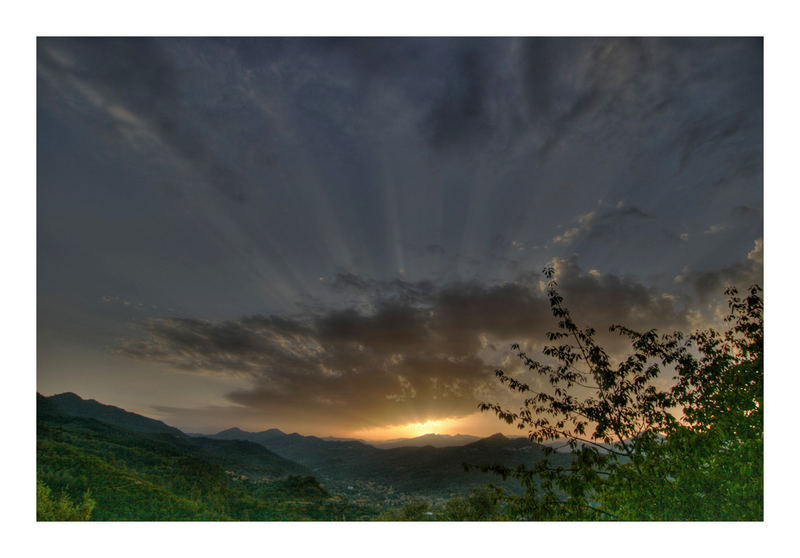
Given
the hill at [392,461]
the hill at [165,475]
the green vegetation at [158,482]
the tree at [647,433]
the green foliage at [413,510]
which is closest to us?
the tree at [647,433]

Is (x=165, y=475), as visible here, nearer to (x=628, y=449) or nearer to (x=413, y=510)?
(x=413, y=510)

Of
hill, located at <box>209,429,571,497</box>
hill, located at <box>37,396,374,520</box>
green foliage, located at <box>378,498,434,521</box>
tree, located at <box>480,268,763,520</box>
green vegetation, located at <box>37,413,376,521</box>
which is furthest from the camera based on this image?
hill, located at <box>209,429,571,497</box>

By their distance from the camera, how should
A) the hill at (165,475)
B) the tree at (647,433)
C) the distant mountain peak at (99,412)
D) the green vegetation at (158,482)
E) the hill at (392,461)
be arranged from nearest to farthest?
1. the tree at (647,433)
2. the green vegetation at (158,482)
3. the hill at (165,475)
4. the distant mountain peak at (99,412)
5. the hill at (392,461)

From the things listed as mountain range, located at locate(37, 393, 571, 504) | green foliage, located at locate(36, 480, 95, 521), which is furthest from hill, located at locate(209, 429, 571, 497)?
green foliage, located at locate(36, 480, 95, 521)

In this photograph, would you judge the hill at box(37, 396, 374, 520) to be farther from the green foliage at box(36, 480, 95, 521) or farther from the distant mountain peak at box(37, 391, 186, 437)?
the green foliage at box(36, 480, 95, 521)

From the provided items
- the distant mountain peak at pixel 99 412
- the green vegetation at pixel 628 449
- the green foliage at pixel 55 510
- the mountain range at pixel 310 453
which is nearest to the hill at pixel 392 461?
the mountain range at pixel 310 453

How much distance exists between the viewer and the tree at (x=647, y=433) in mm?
6074

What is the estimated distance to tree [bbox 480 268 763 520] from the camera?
19.9 ft

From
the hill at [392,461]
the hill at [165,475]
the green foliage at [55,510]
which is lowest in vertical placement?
the hill at [392,461]

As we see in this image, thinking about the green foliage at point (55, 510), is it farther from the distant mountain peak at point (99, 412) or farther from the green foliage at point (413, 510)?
the distant mountain peak at point (99, 412)

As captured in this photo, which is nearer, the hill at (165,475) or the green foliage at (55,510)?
the green foliage at (55,510)

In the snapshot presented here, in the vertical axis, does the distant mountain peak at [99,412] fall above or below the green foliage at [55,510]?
→ below

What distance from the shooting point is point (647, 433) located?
611 cm
